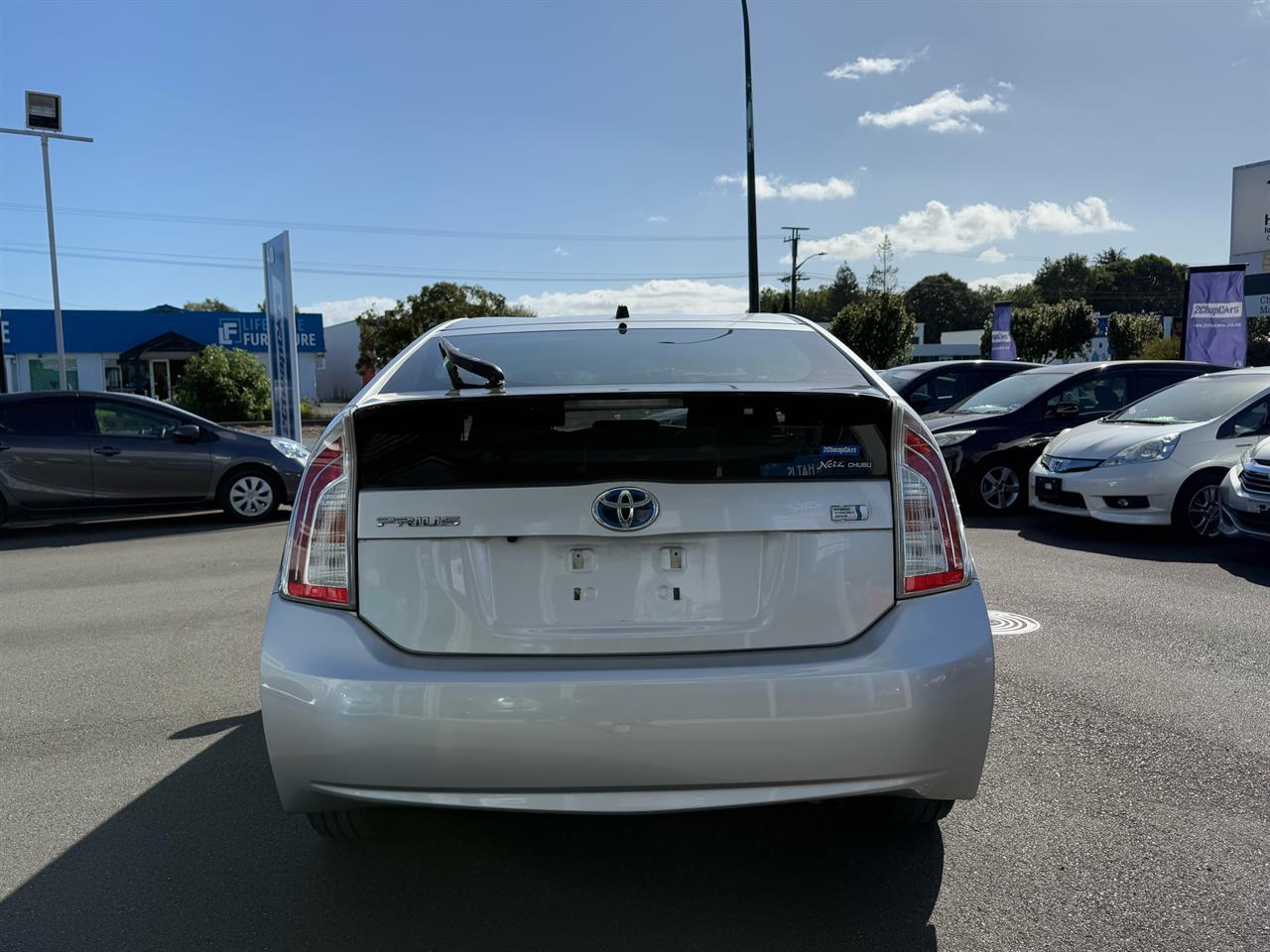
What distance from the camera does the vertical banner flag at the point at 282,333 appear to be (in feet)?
54.4

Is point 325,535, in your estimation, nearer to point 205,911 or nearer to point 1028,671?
point 205,911

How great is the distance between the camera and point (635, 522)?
2.63 m

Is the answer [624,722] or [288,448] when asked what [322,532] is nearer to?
[624,722]

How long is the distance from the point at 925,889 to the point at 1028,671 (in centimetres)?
240

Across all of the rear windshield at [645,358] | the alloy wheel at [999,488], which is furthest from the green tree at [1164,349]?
the rear windshield at [645,358]

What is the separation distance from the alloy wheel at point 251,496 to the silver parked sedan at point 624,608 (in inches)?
362

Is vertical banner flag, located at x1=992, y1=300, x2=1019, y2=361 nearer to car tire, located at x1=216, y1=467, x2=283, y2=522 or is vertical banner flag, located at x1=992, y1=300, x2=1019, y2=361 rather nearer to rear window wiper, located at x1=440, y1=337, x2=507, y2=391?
car tire, located at x1=216, y1=467, x2=283, y2=522

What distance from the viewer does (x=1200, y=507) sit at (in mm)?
8820

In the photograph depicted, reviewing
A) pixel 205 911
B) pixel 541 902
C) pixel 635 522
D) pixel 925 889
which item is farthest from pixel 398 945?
pixel 925 889

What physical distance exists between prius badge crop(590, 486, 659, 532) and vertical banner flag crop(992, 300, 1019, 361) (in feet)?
95.5

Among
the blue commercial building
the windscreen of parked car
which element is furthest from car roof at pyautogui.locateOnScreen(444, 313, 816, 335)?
the blue commercial building

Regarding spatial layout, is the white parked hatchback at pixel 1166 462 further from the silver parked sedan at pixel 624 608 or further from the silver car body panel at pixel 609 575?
the silver car body panel at pixel 609 575

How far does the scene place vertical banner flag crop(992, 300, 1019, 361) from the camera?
29906 mm

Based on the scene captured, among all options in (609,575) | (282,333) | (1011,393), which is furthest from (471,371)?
(282,333)
